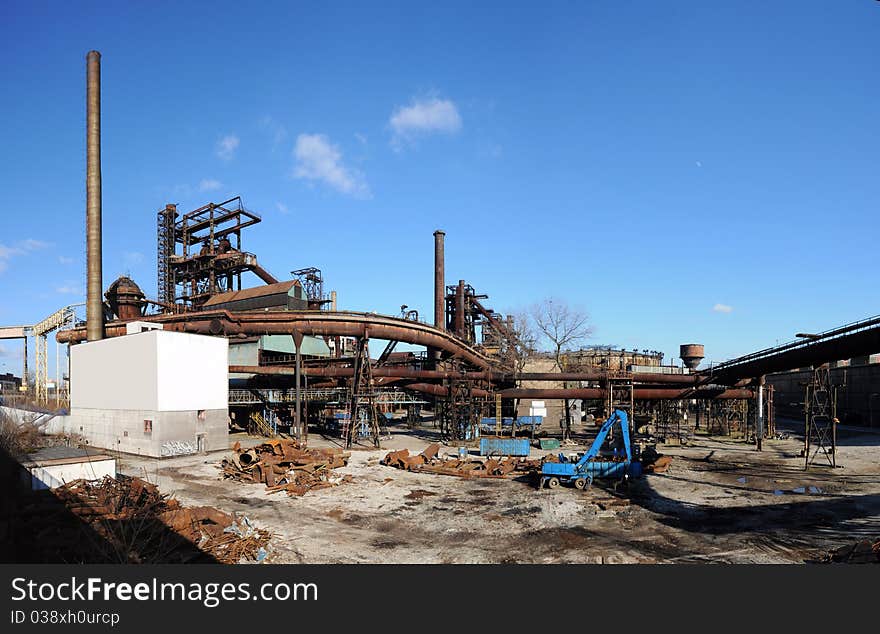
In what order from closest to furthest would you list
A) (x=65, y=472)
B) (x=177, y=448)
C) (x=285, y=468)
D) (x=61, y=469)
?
(x=61, y=469), (x=65, y=472), (x=285, y=468), (x=177, y=448)

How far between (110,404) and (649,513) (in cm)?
2863

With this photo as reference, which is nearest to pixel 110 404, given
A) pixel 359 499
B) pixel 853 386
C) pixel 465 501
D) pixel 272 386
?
pixel 272 386

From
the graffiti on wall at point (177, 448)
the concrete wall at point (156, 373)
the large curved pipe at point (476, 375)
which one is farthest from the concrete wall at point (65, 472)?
the large curved pipe at point (476, 375)

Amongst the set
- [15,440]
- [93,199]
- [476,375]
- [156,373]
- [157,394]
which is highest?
[93,199]

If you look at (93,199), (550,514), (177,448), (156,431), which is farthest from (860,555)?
(93,199)

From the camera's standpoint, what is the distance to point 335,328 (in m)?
30.5

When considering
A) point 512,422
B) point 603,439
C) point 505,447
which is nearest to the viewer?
point 603,439

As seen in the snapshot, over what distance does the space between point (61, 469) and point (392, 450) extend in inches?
665

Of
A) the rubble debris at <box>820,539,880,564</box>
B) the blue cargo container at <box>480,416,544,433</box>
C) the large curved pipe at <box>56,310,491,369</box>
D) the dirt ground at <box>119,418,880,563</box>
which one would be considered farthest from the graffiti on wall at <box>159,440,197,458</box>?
the rubble debris at <box>820,539,880,564</box>

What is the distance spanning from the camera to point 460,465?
23859 millimetres

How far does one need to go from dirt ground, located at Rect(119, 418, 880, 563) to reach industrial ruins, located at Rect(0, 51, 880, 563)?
11cm

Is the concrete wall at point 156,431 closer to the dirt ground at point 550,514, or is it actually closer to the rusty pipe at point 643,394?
the dirt ground at point 550,514

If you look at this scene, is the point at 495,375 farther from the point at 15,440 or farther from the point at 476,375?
the point at 15,440

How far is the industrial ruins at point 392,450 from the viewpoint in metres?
13.2
